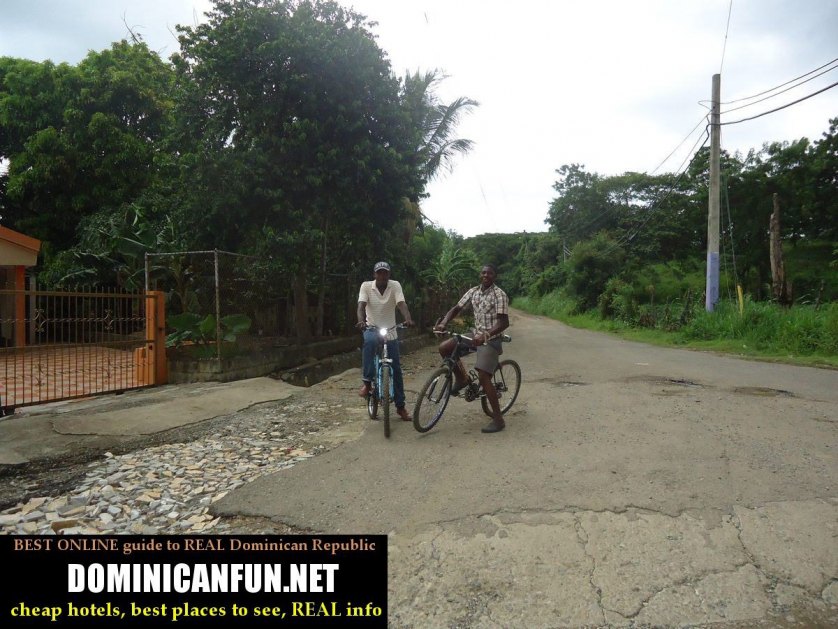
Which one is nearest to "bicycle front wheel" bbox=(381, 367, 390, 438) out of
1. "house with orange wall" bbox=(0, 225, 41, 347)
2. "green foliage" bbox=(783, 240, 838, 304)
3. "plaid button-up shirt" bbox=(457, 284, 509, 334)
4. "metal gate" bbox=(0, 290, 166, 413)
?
"plaid button-up shirt" bbox=(457, 284, 509, 334)

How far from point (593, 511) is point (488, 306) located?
8.22 ft

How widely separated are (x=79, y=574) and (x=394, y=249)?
32.6 ft

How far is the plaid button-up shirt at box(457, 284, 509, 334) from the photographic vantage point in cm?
552

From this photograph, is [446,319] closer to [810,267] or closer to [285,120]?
[285,120]

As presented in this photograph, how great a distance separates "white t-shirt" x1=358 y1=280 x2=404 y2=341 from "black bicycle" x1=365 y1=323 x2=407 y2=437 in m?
0.08

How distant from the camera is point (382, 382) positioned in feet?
18.2

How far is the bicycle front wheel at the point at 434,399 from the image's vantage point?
539 centimetres

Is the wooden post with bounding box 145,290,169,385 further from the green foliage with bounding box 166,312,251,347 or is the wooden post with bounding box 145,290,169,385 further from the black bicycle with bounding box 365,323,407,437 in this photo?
the black bicycle with bounding box 365,323,407,437

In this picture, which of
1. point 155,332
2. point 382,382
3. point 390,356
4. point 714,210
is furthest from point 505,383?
point 714,210

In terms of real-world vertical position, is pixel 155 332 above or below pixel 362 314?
Answer: below

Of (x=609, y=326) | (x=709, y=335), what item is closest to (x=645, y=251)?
(x=609, y=326)

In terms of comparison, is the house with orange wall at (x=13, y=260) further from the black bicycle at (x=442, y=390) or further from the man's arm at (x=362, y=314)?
the black bicycle at (x=442, y=390)

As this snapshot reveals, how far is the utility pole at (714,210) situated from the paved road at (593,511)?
11198 mm

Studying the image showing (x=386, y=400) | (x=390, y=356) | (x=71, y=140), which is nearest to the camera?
(x=386, y=400)
